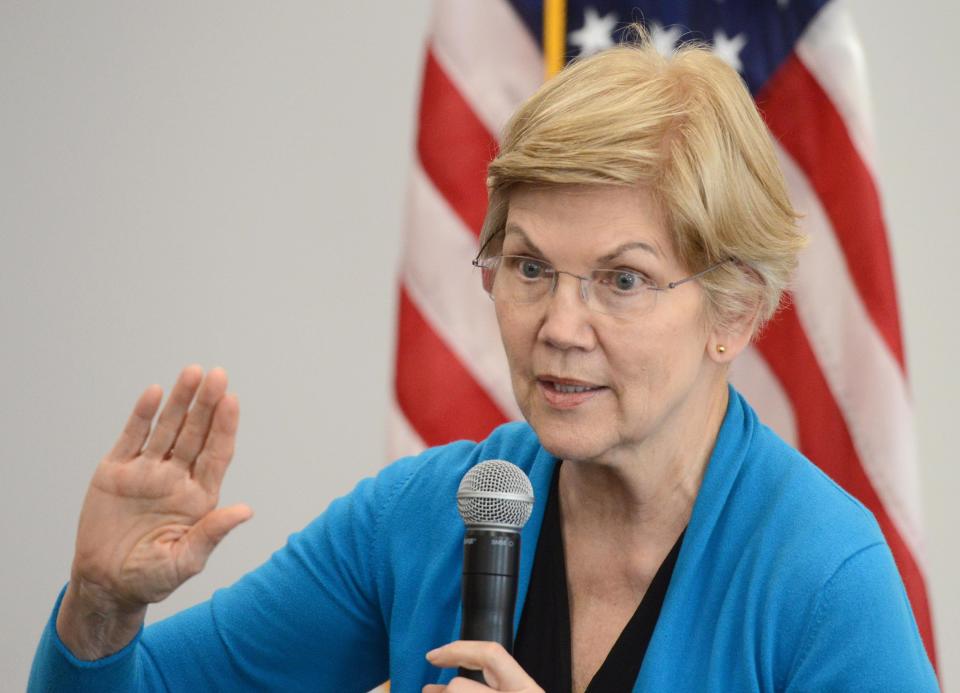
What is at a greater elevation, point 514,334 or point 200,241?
point 200,241

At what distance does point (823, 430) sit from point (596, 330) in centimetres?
121

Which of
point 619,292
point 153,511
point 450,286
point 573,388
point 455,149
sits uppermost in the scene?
point 455,149

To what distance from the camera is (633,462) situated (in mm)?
1669

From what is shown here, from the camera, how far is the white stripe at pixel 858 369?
2576 mm

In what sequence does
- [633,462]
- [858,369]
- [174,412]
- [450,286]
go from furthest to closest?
[450,286]
[858,369]
[633,462]
[174,412]

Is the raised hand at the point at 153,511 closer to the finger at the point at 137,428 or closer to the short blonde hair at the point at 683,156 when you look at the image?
the finger at the point at 137,428

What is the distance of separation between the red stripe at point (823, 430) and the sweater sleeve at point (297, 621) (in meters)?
1.05

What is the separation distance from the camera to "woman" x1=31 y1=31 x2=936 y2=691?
1.54m

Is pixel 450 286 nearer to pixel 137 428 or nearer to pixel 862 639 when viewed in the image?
pixel 137 428

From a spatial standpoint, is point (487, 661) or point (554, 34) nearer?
point (487, 661)

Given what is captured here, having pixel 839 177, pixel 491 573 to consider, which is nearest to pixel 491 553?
pixel 491 573

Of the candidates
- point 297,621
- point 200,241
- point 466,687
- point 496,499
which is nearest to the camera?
point 466,687

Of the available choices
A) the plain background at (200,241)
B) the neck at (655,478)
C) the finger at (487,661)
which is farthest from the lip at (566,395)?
the plain background at (200,241)

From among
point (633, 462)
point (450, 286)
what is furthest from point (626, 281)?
point (450, 286)
